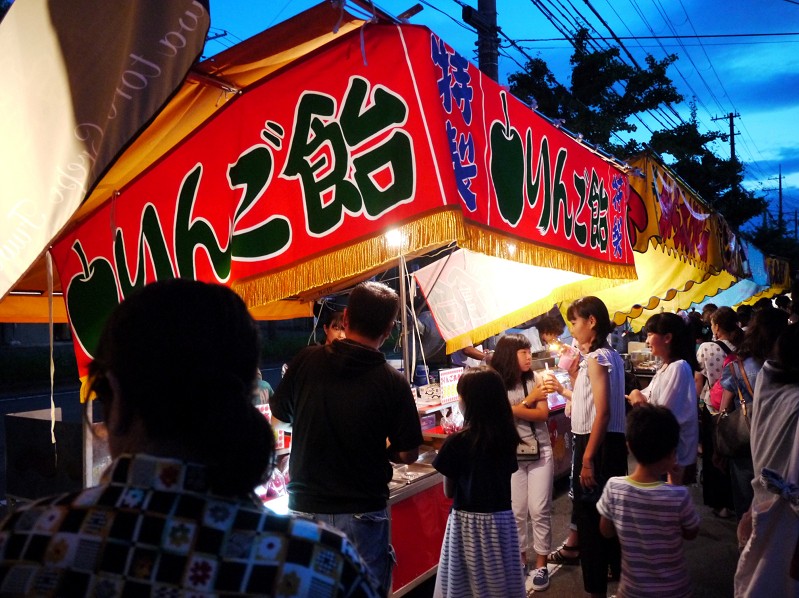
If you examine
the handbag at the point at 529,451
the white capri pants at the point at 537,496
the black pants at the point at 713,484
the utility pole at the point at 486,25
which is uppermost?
the utility pole at the point at 486,25

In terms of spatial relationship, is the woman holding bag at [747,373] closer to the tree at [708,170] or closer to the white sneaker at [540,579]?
the white sneaker at [540,579]

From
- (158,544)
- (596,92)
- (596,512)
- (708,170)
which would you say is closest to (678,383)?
(596,512)

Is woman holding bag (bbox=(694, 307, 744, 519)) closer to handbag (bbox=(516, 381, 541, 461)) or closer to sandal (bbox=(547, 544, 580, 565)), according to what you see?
sandal (bbox=(547, 544, 580, 565))

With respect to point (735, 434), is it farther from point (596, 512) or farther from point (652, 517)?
point (652, 517)

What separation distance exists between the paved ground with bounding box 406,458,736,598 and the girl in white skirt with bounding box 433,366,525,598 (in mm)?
1231

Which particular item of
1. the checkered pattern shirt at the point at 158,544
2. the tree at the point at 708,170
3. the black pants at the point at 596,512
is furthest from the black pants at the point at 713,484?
the tree at the point at 708,170

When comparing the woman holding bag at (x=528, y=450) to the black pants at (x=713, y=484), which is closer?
the woman holding bag at (x=528, y=450)

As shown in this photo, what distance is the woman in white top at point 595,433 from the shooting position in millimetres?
4062

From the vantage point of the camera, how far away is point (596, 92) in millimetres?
15148

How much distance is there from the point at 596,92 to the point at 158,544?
1626cm

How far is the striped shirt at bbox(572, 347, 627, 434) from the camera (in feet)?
13.8

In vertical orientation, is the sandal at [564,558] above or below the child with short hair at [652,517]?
below

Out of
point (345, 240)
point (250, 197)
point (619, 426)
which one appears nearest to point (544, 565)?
point (619, 426)

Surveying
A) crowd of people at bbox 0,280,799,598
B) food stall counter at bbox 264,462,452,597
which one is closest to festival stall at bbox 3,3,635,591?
crowd of people at bbox 0,280,799,598
